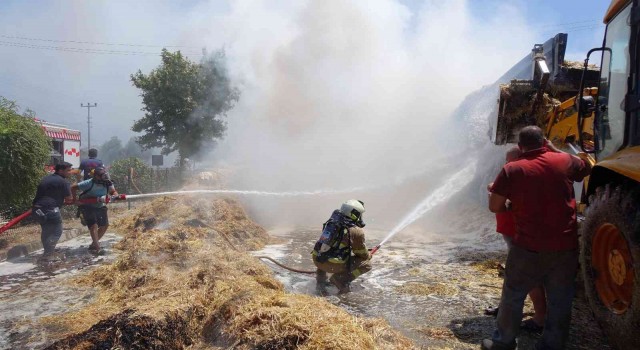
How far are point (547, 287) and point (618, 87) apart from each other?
193 cm

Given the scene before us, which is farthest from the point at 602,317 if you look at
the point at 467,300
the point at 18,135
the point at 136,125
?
the point at 136,125

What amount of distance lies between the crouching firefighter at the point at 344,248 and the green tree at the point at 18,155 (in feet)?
22.0

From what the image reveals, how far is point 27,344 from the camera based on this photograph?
411 centimetres

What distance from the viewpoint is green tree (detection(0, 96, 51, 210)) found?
29.2ft

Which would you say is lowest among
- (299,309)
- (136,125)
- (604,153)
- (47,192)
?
(299,309)

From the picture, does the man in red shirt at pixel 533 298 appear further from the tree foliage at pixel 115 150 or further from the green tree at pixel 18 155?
the tree foliage at pixel 115 150

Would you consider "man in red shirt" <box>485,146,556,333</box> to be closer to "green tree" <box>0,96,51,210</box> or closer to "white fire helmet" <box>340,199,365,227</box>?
"white fire helmet" <box>340,199,365,227</box>

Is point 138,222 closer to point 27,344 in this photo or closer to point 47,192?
point 47,192

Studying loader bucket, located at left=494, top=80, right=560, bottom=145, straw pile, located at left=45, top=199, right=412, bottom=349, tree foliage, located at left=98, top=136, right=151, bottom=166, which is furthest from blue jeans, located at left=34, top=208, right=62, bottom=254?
tree foliage, located at left=98, top=136, right=151, bottom=166

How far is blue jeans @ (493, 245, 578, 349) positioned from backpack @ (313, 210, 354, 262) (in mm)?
2574

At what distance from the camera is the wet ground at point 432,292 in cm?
439

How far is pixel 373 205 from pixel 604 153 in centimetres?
1200

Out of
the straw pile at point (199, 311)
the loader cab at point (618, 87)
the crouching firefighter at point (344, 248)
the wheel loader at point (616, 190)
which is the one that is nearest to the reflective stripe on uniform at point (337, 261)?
the crouching firefighter at point (344, 248)

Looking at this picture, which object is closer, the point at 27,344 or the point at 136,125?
the point at 27,344
